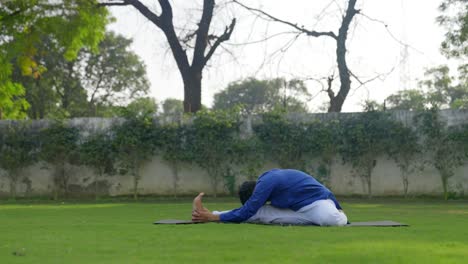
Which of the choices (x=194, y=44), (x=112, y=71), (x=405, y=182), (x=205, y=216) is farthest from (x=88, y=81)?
(x=205, y=216)

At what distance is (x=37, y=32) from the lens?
16953 mm

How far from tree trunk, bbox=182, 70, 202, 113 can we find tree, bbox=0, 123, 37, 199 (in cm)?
615

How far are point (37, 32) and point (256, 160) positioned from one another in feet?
22.8

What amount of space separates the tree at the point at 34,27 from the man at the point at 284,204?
10130 millimetres

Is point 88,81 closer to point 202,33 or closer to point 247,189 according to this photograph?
point 202,33

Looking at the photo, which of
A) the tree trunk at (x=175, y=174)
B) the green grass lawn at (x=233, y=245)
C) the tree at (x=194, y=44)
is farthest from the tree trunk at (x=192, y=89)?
the green grass lawn at (x=233, y=245)

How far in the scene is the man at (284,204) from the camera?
7879 millimetres

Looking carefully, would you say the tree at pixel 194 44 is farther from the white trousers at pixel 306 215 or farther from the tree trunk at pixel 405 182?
the white trousers at pixel 306 215

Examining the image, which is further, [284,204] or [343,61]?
[343,61]

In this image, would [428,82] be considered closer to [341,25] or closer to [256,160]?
[341,25]

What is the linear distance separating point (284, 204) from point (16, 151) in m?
13.7

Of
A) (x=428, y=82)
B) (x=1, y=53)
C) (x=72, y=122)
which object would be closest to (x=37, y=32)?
(x=1, y=53)

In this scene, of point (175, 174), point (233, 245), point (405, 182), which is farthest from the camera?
point (175, 174)

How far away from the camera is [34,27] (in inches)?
665
